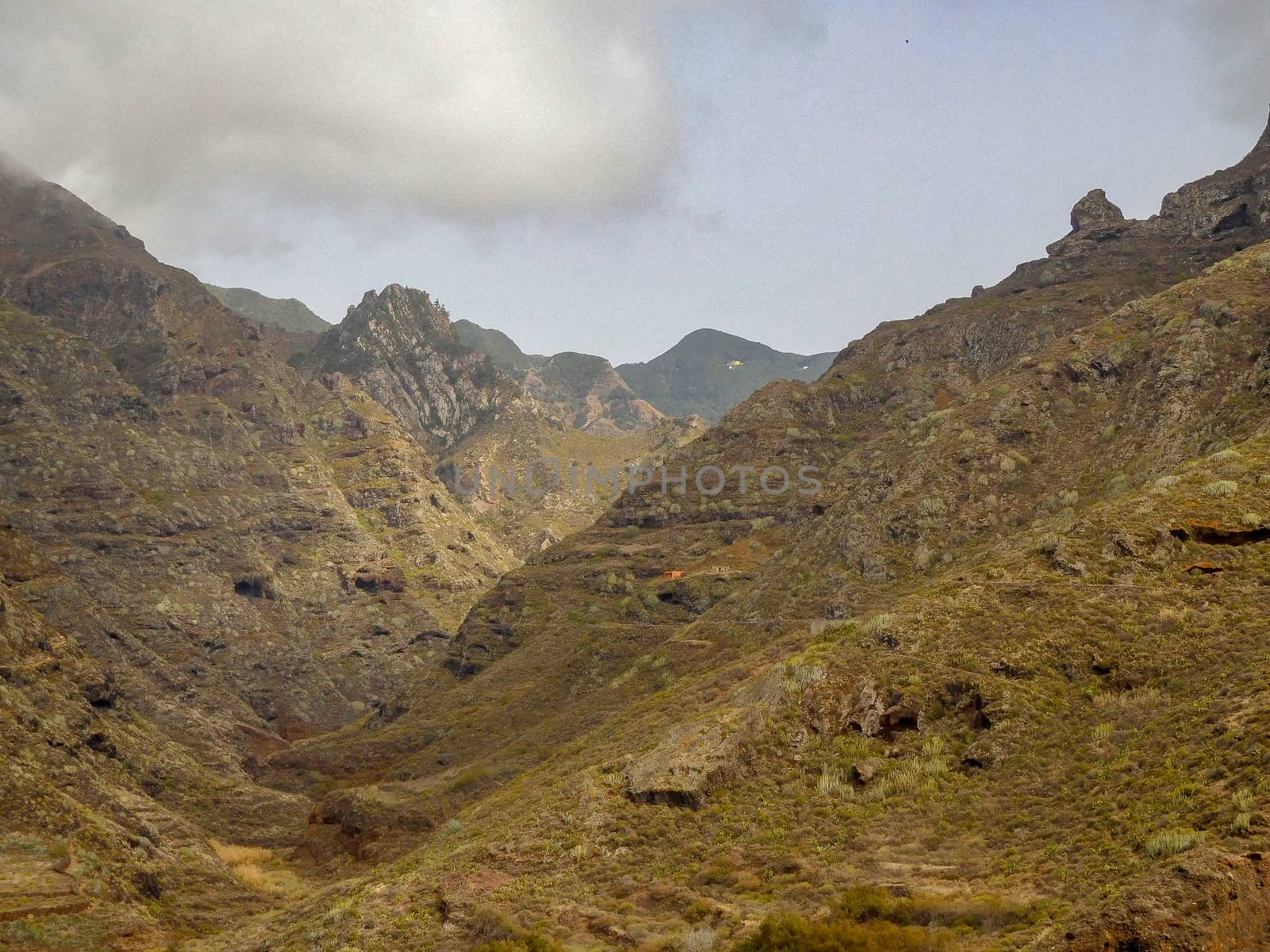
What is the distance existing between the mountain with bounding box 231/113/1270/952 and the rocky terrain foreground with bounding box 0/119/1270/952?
167 millimetres

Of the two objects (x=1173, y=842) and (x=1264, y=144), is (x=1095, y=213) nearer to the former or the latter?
(x=1264, y=144)

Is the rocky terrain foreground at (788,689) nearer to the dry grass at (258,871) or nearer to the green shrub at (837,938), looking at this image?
the green shrub at (837,938)

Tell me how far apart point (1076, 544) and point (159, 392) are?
554ft

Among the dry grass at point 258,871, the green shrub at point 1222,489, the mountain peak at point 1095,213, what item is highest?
the mountain peak at point 1095,213

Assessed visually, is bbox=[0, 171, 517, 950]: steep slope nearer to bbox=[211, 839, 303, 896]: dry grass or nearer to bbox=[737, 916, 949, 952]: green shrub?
bbox=[211, 839, 303, 896]: dry grass

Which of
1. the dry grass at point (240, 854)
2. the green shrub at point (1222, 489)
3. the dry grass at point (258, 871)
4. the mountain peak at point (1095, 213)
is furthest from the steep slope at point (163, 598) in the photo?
the mountain peak at point (1095, 213)

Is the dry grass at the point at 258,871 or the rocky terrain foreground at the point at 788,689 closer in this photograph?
the rocky terrain foreground at the point at 788,689

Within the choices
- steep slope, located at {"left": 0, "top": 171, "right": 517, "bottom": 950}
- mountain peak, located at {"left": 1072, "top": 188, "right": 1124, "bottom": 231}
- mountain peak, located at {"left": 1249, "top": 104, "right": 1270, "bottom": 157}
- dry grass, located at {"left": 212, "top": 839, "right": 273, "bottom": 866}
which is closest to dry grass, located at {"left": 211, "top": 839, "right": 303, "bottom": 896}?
dry grass, located at {"left": 212, "top": 839, "right": 273, "bottom": 866}

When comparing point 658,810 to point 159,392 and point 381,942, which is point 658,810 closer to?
point 381,942

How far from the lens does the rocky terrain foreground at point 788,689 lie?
27.5 meters

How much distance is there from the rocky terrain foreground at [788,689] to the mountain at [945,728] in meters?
0.17

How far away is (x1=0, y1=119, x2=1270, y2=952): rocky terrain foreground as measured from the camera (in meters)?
27.5

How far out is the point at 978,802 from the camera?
30.8 meters

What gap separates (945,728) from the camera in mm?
35562
